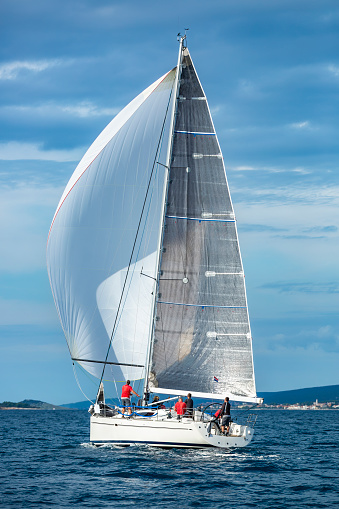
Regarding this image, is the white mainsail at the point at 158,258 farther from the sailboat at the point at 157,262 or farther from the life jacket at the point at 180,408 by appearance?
the life jacket at the point at 180,408

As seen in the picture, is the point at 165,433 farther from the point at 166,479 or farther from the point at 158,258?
the point at 158,258

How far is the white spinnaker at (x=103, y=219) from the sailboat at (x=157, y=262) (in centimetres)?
4

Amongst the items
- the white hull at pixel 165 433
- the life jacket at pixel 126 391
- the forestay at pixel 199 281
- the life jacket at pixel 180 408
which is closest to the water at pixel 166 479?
the white hull at pixel 165 433

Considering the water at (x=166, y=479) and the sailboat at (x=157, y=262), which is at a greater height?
the sailboat at (x=157, y=262)

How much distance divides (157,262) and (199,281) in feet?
5.51

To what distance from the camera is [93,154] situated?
26797 mm

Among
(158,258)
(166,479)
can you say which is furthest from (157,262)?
(166,479)

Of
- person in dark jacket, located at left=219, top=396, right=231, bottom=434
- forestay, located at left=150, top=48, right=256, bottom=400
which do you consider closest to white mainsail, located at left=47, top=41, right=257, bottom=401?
forestay, located at left=150, top=48, right=256, bottom=400

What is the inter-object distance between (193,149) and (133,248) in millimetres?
4221

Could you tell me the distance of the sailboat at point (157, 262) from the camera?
2508cm

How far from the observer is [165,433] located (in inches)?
882

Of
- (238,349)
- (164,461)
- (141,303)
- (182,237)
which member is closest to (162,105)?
(182,237)

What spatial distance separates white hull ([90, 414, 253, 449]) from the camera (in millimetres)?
22344

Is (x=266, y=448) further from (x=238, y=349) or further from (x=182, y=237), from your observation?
(x=182, y=237)
